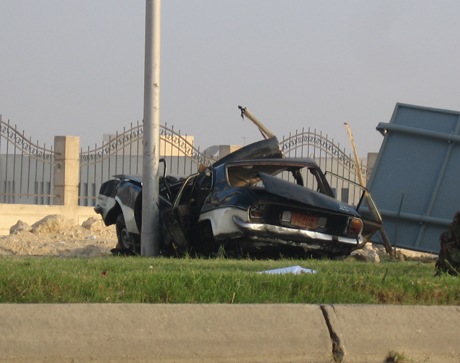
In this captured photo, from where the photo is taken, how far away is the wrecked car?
26.5 ft

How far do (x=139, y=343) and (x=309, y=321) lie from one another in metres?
1.07

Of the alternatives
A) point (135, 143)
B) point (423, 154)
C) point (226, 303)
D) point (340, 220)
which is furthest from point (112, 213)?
point (135, 143)

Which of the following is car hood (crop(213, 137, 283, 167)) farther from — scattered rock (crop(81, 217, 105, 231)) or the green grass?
scattered rock (crop(81, 217, 105, 231))

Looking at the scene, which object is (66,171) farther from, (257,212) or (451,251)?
(451,251)

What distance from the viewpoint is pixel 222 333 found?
13.4 ft

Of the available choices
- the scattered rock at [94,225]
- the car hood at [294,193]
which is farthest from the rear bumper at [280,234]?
the scattered rock at [94,225]

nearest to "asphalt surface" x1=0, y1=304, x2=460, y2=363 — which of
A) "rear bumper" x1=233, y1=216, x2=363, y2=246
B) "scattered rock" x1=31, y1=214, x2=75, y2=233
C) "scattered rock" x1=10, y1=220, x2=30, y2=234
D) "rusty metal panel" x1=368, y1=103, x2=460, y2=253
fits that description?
"rear bumper" x1=233, y1=216, x2=363, y2=246

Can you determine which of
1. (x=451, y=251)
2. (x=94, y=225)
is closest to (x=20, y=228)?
(x=94, y=225)

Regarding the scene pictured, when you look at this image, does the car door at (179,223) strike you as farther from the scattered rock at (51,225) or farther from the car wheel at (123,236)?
the scattered rock at (51,225)

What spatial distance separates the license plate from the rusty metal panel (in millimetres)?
2537

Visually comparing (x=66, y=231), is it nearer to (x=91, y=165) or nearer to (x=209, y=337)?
(x=91, y=165)

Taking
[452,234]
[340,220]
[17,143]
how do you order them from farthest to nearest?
[17,143]
[340,220]
[452,234]

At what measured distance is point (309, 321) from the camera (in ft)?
13.8

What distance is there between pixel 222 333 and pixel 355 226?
15.7 feet
